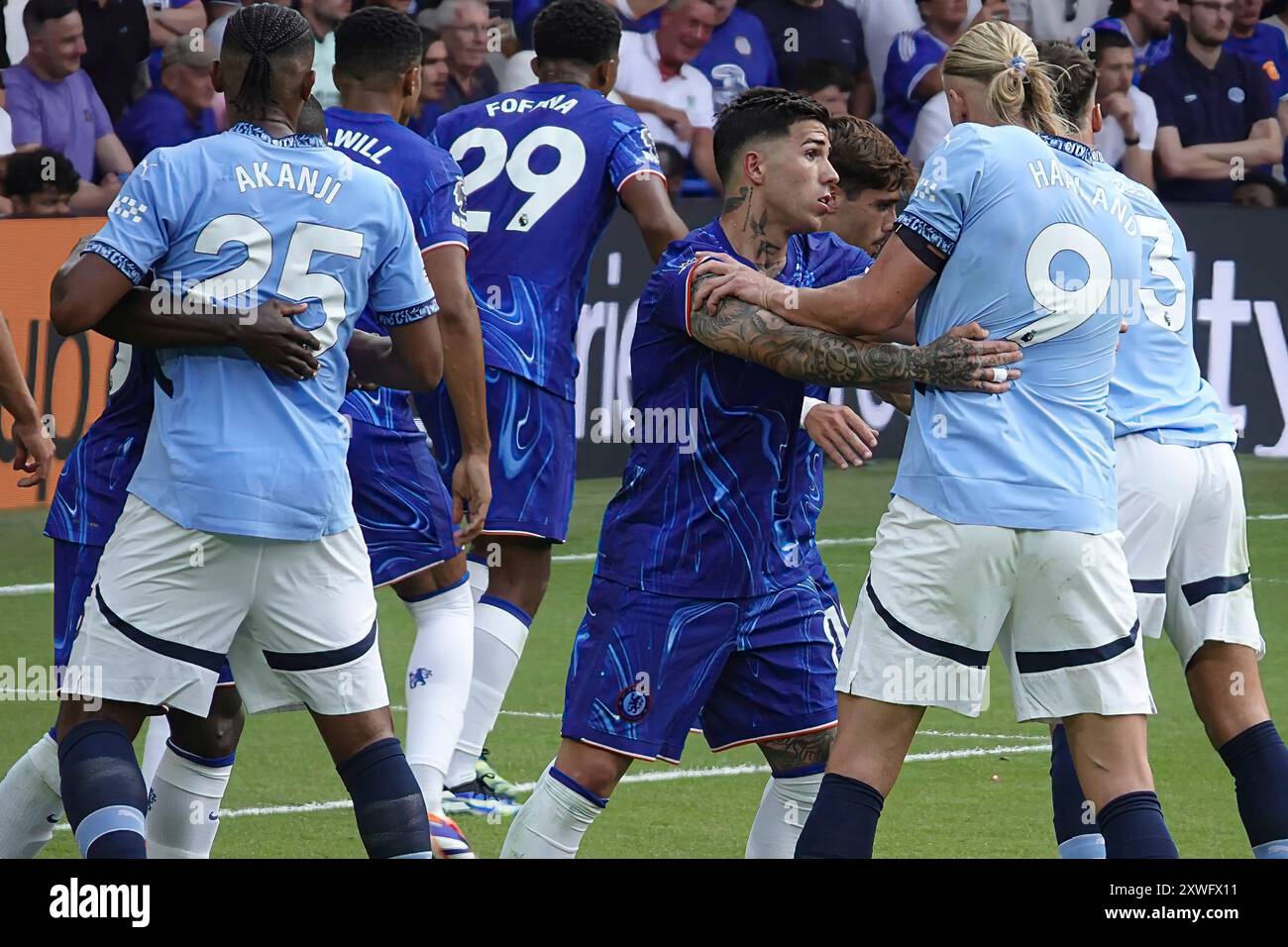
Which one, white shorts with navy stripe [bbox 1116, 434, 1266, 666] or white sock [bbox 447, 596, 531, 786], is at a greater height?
white shorts with navy stripe [bbox 1116, 434, 1266, 666]

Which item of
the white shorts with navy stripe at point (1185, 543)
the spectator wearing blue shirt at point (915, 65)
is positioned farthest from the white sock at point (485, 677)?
the spectator wearing blue shirt at point (915, 65)

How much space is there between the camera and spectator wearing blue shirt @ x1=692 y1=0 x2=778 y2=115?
14000mm

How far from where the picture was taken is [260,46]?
4090 millimetres

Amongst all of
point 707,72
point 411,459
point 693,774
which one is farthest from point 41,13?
point 693,774

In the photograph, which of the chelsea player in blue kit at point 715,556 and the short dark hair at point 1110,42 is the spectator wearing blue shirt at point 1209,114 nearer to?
the short dark hair at point 1110,42

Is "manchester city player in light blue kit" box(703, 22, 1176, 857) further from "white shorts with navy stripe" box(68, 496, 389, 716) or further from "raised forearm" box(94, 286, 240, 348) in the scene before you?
"raised forearm" box(94, 286, 240, 348)

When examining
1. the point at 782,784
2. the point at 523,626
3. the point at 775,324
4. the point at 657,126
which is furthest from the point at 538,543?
the point at 657,126

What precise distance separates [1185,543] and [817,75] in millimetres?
9907

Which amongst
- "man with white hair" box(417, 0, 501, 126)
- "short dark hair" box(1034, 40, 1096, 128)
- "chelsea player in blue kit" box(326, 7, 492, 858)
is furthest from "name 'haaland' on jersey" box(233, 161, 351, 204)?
"man with white hair" box(417, 0, 501, 126)

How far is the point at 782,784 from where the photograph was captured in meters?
4.61

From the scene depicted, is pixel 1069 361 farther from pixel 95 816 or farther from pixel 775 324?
pixel 95 816

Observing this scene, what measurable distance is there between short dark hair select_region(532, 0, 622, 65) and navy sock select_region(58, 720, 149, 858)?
328cm

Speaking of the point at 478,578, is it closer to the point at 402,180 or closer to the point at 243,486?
the point at 402,180

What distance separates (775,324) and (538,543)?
2.26 m
